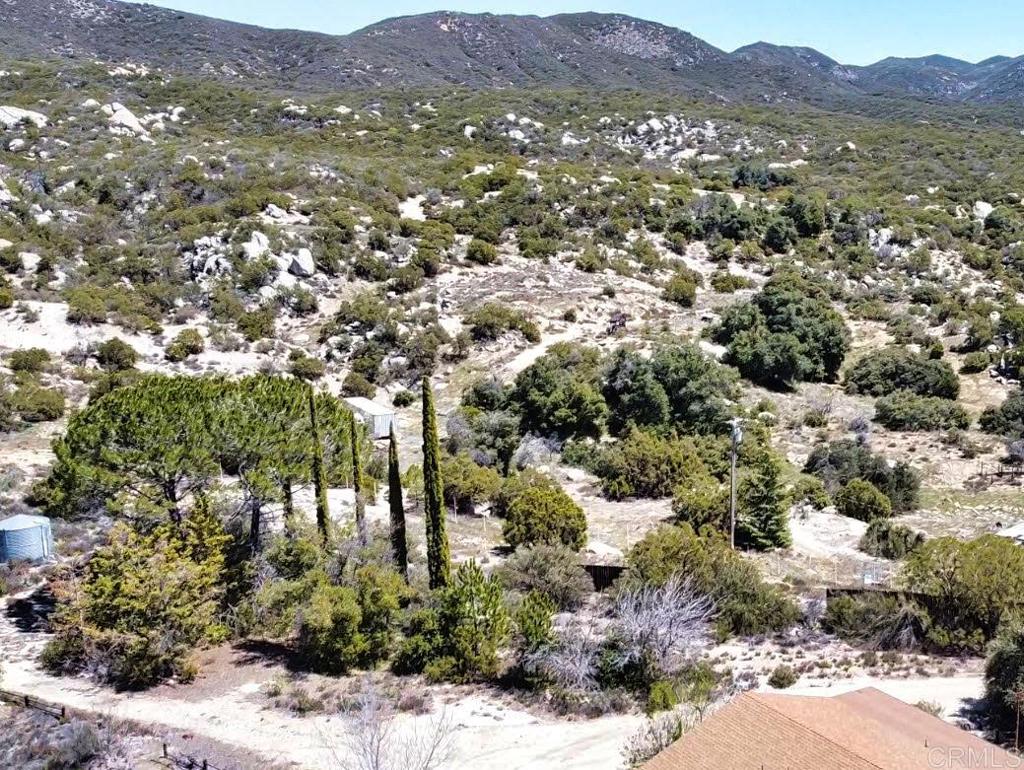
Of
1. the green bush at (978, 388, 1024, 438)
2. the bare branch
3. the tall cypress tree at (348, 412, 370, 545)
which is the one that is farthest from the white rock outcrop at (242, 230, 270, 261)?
the green bush at (978, 388, 1024, 438)

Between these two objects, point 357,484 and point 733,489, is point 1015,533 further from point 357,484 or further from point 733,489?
point 357,484

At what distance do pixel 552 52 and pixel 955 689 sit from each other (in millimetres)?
117137

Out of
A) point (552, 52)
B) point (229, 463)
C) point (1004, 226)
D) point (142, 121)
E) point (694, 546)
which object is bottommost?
point (694, 546)

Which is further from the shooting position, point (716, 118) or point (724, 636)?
point (716, 118)

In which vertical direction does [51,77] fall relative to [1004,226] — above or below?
above

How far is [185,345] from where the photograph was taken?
3731cm

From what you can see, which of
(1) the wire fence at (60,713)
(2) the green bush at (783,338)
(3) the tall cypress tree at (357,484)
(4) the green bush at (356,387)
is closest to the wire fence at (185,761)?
(1) the wire fence at (60,713)

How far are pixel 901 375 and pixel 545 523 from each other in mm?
22387

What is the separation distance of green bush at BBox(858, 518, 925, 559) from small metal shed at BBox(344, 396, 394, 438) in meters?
16.3

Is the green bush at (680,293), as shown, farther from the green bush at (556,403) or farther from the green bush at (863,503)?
the green bush at (863,503)

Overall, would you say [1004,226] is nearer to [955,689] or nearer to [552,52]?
[955,689]

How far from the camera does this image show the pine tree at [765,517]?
24.2 meters

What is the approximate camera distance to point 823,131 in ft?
271

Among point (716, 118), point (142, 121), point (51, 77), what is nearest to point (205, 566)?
point (142, 121)
